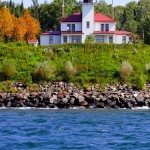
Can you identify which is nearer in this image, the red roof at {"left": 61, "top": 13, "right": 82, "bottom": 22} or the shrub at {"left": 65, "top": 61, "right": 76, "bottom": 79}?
the shrub at {"left": 65, "top": 61, "right": 76, "bottom": 79}

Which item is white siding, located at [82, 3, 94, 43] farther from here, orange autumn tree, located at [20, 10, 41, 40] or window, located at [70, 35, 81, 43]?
orange autumn tree, located at [20, 10, 41, 40]

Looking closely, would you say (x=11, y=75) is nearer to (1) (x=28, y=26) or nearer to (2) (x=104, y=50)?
(2) (x=104, y=50)

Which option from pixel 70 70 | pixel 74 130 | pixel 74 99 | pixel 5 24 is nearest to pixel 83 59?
pixel 70 70

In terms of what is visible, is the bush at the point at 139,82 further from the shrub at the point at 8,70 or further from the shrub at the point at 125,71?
the shrub at the point at 8,70

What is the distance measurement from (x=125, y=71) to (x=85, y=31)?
20578 mm

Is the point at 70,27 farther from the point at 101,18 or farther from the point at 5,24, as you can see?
the point at 5,24

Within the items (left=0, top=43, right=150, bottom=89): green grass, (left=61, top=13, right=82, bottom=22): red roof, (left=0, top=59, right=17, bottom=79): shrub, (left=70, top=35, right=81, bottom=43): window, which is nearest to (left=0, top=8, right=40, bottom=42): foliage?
(left=61, top=13, right=82, bottom=22): red roof

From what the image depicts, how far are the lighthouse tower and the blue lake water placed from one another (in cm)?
3231

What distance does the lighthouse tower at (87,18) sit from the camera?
80688 mm

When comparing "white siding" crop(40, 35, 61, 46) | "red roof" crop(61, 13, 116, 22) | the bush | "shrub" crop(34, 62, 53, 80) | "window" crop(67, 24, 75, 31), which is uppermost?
"red roof" crop(61, 13, 116, 22)

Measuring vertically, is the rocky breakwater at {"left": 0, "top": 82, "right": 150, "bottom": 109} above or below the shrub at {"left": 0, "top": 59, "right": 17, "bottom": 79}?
below

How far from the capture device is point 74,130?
3550 cm

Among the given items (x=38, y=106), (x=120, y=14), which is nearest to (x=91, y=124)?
(x=38, y=106)

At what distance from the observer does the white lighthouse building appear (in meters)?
80.7
